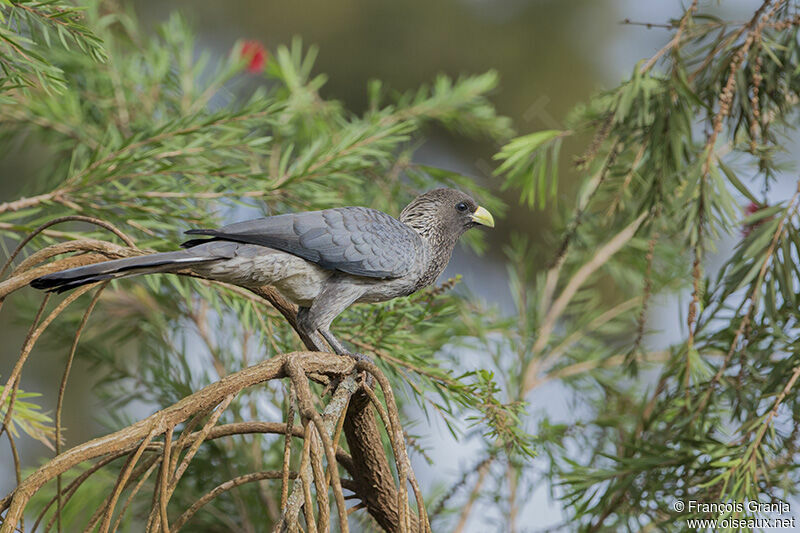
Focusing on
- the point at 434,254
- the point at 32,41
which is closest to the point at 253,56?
the point at 434,254

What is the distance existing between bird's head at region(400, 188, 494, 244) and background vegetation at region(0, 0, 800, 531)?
0.08 metres

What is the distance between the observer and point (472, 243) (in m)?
1.84

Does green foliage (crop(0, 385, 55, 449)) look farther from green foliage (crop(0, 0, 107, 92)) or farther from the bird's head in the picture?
the bird's head

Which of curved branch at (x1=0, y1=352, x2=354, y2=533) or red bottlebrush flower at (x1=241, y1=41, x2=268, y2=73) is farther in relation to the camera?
red bottlebrush flower at (x1=241, y1=41, x2=268, y2=73)

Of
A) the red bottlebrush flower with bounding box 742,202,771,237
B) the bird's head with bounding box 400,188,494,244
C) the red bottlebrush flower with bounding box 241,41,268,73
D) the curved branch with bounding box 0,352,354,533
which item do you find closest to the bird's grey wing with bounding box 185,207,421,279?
the bird's head with bounding box 400,188,494,244

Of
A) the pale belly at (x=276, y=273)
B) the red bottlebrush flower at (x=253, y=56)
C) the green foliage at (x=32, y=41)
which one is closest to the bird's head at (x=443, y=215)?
the pale belly at (x=276, y=273)

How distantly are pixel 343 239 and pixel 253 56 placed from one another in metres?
1.05

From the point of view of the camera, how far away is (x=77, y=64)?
1889 mm

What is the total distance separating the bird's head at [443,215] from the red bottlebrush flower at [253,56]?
835mm

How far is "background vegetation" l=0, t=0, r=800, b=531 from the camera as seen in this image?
3.73ft

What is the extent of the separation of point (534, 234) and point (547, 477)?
1.66 metres

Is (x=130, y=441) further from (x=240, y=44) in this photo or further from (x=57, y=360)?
(x=57, y=360)

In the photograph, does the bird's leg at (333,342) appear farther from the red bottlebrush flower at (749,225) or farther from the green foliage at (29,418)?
the red bottlebrush flower at (749,225)

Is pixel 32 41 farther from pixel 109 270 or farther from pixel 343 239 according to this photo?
pixel 343 239
